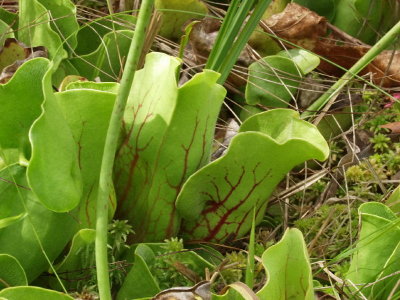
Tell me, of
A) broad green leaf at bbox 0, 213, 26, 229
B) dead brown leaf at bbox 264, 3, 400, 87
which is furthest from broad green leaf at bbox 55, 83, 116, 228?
dead brown leaf at bbox 264, 3, 400, 87

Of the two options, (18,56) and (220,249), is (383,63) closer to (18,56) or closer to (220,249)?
(220,249)

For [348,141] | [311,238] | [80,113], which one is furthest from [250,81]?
[80,113]

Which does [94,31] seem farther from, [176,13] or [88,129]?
[88,129]

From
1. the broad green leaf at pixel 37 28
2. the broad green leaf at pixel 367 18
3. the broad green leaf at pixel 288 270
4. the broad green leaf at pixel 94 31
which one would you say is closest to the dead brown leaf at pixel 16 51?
the broad green leaf at pixel 37 28

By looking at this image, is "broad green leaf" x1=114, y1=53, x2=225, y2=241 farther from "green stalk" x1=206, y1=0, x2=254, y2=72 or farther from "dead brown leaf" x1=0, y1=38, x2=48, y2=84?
"dead brown leaf" x1=0, y1=38, x2=48, y2=84

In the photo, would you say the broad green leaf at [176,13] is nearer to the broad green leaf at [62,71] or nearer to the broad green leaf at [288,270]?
the broad green leaf at [62,71]
